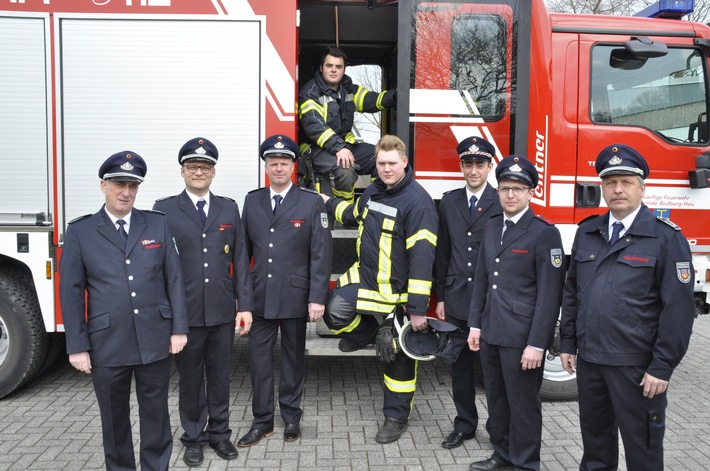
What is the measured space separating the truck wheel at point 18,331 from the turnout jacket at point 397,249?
2.29 meters

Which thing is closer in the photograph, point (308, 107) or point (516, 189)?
point (516, 189)

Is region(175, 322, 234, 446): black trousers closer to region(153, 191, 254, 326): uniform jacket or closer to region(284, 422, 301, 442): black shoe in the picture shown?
region(153, 191, 254, 326): uniform jacket

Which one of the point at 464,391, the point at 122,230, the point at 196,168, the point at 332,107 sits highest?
the point at 332,107

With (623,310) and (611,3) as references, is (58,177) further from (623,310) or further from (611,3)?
(611,3)

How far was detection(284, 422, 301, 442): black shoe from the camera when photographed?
3471 mm

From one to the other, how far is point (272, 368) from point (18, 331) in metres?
1.87

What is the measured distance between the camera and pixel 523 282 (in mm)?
2910

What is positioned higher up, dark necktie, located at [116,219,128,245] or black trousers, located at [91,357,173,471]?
dark necktie, located at [116,219,128,245]

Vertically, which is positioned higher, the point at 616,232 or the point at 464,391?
the point at 616,232

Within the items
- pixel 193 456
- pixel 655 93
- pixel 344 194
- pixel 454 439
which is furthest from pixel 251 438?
pixel 655 93

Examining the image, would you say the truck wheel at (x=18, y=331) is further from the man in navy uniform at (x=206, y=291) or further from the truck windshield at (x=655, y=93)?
the truck windshield at (x=655, y=93)

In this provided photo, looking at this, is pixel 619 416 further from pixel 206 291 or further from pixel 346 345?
pixel 206 291

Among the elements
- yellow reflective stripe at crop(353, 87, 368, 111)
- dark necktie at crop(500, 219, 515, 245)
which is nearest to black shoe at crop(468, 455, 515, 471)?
dark necktie at crop(500, 219, 515, 245)

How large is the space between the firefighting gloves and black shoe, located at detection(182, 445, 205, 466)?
45.6 inches
